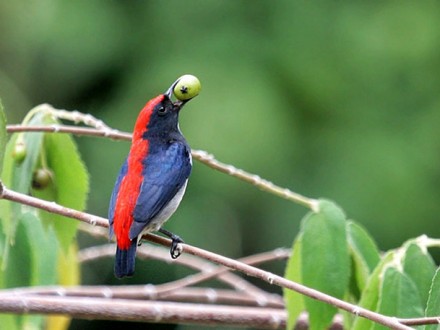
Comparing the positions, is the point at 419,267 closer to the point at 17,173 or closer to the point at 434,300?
the point at 434,300

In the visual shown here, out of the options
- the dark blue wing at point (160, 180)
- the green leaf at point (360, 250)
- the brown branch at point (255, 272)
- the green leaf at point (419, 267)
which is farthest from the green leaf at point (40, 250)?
the green leaf at point (419, 267)

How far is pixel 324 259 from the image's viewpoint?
2.11 metres

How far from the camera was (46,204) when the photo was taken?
1.83 metres

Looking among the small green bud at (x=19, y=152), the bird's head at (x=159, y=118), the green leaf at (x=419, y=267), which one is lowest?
the green leaf at (x=419, y=267)

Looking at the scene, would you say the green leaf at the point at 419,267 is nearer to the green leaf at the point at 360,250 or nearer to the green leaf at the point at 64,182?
the green leaf at the point at 360,250

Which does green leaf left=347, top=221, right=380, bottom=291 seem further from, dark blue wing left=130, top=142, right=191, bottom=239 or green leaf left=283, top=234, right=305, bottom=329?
dark blue wing left=130, top=142, right=191, bottom=239

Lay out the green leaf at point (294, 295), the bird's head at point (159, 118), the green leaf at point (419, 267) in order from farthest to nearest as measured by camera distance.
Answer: the bird's head at point (159, 118)
the green leaf at point (294, 295)
the green leaf at point (419, 267)

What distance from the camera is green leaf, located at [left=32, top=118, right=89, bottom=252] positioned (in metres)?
2.20

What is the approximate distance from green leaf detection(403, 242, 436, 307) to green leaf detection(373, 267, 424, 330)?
9cm

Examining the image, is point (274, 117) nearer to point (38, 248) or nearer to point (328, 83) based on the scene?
point (328, 83)

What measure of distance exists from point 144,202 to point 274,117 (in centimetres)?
474

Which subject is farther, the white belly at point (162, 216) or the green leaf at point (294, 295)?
the white belly at point (162, 216)

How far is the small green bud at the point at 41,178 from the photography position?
220cm

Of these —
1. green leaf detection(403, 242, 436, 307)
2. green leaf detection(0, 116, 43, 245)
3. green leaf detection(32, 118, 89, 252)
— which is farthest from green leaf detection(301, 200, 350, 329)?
green leaf detection(0, 116, 43, 245)
